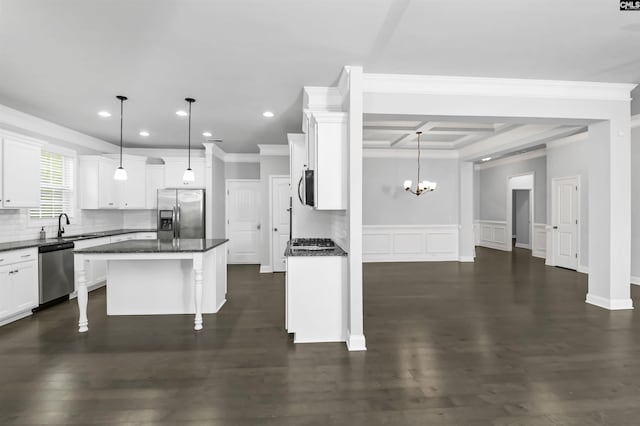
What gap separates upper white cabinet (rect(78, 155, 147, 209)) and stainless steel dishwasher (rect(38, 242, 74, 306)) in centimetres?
154

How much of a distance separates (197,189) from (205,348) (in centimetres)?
454

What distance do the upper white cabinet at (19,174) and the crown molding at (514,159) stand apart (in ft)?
34.2

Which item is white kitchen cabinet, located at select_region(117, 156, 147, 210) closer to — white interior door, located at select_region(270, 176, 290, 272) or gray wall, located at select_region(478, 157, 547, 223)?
white interior door, located at select_region(270, 176, 290, 272)

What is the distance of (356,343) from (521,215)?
430 inches

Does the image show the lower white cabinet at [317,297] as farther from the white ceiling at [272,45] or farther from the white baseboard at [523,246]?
the white baseboard at [523,246]

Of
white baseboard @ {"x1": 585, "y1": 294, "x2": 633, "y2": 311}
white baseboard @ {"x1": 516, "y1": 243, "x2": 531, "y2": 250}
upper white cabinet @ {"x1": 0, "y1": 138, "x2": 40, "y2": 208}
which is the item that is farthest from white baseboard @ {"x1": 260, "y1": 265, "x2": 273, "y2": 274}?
white baseboard @ {"x1": 516, "y1": 243, "x2": 531, "y2": 250}

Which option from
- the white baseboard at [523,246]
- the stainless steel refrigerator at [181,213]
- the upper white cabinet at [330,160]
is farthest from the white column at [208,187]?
the white baseboard at [523,246]

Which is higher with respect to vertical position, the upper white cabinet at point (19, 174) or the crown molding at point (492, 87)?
the crown molding at point (492, 87)

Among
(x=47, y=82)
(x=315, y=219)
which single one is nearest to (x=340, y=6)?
(x=315, y=219)

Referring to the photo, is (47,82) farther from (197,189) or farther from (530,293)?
(530,293)

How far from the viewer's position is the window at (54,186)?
519 cm

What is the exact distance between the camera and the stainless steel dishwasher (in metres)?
4.35

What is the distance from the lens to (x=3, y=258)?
3.76m

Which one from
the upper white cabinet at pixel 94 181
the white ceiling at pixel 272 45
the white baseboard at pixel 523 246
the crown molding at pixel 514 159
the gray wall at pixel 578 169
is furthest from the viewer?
the white baseboard at pixel 523 246
